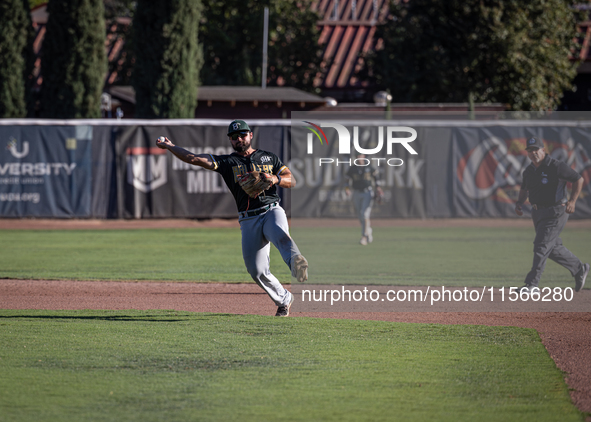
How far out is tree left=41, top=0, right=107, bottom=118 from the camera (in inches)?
1045

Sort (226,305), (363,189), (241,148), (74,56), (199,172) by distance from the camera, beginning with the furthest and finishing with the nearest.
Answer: (74,56), (199,172), (363,189), (226,305), (241,148)

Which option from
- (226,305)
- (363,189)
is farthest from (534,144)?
(363,189)

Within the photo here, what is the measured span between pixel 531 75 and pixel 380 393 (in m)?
28.5

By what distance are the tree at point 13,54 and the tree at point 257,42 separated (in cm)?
1028

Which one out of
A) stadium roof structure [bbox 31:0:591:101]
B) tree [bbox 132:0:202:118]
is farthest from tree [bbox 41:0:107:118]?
stadium roof structure [bbox 31:0:591:101]

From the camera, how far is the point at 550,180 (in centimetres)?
992

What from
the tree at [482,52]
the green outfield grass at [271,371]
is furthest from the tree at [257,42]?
the green outfield grass at [271,371]

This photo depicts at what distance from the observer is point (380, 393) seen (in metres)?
5.14

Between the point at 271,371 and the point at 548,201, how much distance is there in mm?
5766

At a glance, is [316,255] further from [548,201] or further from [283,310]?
[283,310]

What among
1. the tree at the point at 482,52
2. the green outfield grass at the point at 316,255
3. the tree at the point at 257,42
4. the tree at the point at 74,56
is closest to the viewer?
the green outfield grass at the point at 316,255

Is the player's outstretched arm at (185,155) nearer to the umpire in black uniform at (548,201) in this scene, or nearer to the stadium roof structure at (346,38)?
the umpire in black uniform at (548,201)

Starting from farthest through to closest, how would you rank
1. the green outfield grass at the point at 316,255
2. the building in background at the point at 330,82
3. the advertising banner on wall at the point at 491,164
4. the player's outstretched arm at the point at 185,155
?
1. the building in background at the point at 330,82
2. the advertising banner on wall at the point at 491,164
3. the green outfield grass at the point at 316,255
4. the player's outstretched arm at the point at 185,155

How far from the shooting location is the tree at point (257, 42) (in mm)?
36594
